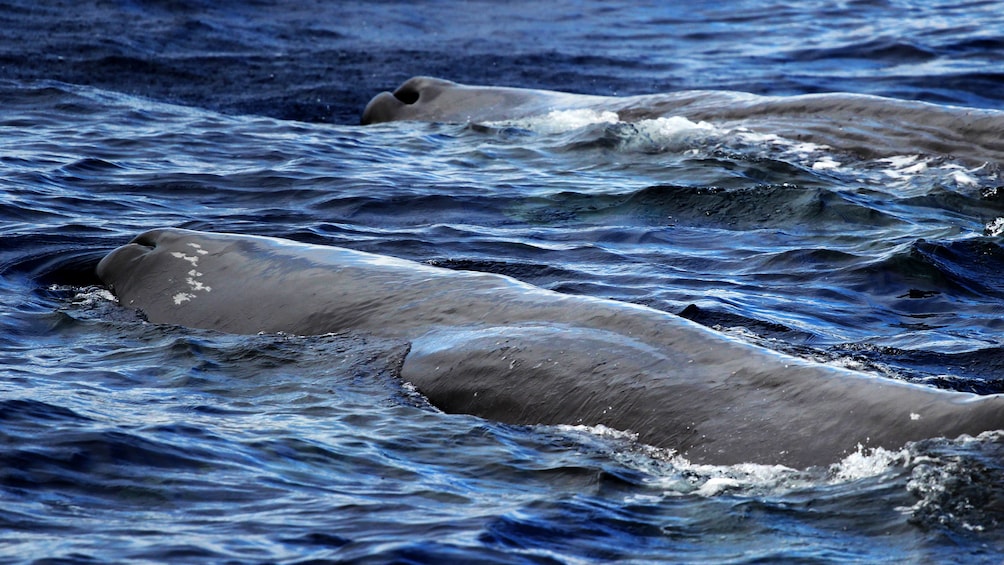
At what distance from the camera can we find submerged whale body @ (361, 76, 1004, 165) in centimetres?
1331

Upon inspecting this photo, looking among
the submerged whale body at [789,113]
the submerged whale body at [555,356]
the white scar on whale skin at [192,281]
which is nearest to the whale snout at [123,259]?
the submerged whale body at [555,356]

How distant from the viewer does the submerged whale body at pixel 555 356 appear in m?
6.03

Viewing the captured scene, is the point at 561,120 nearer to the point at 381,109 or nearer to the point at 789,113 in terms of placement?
the point at 381,109

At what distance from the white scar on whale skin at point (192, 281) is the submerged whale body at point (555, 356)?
1 centimetres

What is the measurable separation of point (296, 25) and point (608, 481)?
2094 centimetres

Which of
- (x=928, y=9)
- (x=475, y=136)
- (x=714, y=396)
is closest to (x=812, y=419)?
(x=714, y=396)

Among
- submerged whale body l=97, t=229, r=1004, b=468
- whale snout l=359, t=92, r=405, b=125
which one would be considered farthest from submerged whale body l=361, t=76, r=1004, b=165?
submerged whale body l=97, t=229, r=1004, b=468

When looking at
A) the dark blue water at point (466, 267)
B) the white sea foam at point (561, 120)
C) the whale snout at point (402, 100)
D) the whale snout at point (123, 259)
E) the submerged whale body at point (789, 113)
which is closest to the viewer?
the dark blue water at point (466, 267)

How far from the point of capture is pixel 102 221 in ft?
37.5

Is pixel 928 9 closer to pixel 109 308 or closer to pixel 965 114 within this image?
pixel 965 114

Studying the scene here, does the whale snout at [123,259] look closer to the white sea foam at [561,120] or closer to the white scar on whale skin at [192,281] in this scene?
the white scar on whale skin at [192,281]

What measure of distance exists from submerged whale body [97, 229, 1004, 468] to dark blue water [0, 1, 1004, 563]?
0.13 meters

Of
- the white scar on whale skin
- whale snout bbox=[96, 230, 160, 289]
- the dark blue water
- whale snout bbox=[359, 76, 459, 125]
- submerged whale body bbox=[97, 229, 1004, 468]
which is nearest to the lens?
the dark blue water

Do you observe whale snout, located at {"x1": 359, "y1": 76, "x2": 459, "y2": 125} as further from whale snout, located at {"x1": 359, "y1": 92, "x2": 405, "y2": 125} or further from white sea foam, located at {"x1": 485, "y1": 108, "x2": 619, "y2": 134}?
white sea foam, located at {"x1": 485, "y1": 108, "x2": 619, "y2": 134}
